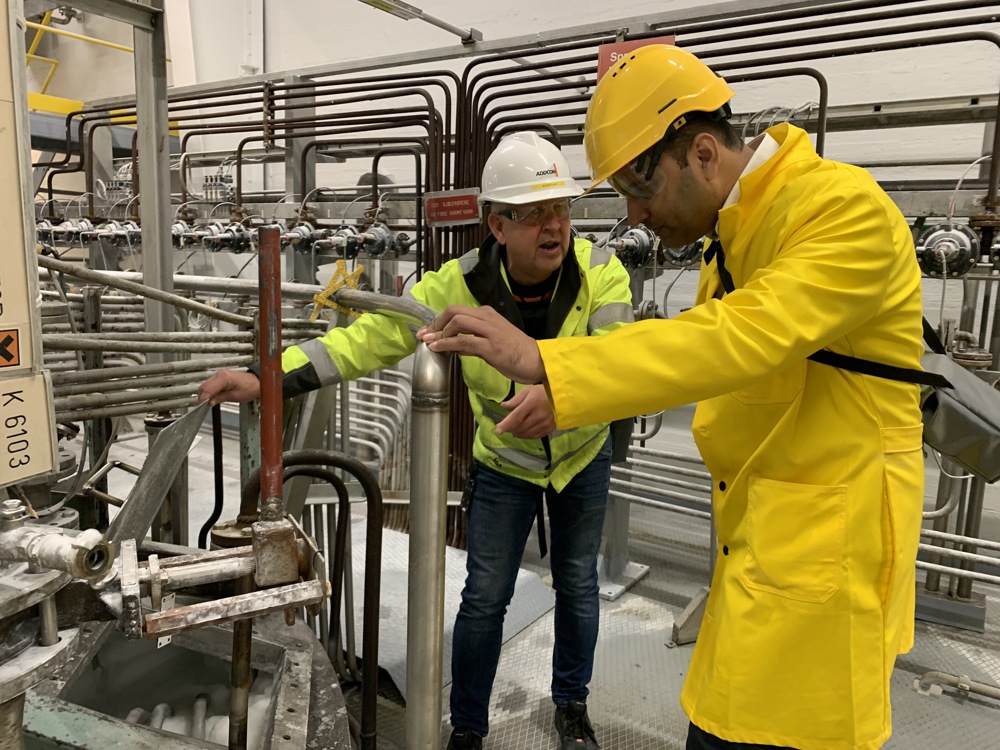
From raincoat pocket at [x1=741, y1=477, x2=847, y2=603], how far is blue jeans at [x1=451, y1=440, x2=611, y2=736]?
66 centimetres

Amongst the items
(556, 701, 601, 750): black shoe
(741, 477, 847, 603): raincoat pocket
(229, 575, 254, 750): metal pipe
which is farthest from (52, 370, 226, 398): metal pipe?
(556, 701, 601, 750): black shoe

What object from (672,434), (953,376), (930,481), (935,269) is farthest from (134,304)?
(930,481)

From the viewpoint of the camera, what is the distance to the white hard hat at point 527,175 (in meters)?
1.46

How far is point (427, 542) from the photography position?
841 mm

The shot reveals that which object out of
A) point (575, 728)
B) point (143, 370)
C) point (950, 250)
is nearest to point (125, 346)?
point (143, 370)

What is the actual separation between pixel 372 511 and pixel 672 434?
→ 254 cm

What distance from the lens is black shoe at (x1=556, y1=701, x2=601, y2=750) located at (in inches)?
63.4

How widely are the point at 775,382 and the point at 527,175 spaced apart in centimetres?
79

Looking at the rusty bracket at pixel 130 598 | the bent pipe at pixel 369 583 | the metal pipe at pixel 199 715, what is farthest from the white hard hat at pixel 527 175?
the metal pipe at pixel 199 715

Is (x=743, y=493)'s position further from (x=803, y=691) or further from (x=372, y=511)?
(x=372, y=511)

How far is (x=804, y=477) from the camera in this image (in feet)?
2.94

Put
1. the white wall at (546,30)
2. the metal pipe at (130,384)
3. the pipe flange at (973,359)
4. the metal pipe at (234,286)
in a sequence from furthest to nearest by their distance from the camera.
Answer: the white wall at (546,30) < the pipe flange at (973,359) < the metal pipe at (234,286) < the metal pipe at (130,384)

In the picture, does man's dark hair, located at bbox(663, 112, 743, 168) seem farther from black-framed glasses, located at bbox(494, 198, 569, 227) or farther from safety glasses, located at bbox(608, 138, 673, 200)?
black-framed glasses, located at bbox(494, 198, 569, 227)

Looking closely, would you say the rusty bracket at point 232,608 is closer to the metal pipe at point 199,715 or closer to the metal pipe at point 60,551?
the metal pipe at point 60,551
